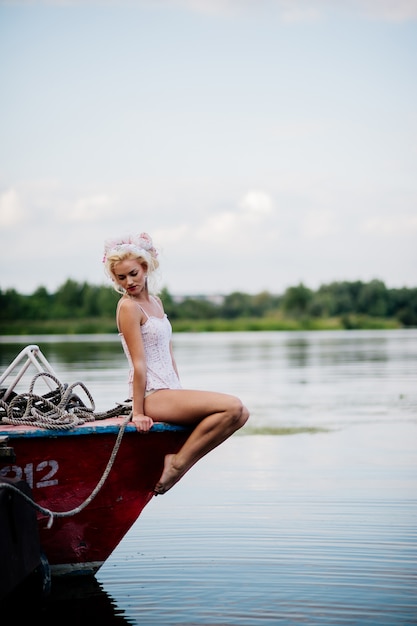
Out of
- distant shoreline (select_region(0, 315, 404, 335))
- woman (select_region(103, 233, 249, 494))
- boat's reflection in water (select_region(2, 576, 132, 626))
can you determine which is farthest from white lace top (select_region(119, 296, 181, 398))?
distant shoreline (select_region(0, 315, 404, 335))

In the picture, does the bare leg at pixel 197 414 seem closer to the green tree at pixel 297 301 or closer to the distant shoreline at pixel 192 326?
the distant shoreline at pixel 192 326

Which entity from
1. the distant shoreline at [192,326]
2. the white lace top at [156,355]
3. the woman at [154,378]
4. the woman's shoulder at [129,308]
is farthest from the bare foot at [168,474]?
the distant shoreline at [192,326]

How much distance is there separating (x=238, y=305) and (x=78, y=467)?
4229 inches

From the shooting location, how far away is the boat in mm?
5242

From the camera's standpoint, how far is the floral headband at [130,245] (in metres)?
5.46

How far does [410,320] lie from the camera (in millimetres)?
94125

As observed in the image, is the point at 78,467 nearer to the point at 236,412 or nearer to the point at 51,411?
the point at 51,411

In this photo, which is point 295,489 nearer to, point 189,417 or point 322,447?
point 322,447

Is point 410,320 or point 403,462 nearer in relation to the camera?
point 403,462

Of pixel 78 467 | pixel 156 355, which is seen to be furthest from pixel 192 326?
pixel 78 467

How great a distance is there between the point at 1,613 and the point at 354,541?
246 cm

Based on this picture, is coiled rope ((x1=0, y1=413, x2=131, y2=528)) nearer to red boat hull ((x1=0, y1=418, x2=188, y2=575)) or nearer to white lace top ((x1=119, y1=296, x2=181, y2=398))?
red boat hull ((x1=0, y1=418, x2=188, y2=575))

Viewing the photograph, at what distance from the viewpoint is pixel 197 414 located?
Answer: 5266 mm

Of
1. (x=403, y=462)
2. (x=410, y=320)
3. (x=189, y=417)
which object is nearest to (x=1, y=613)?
(x=189, y=417)
